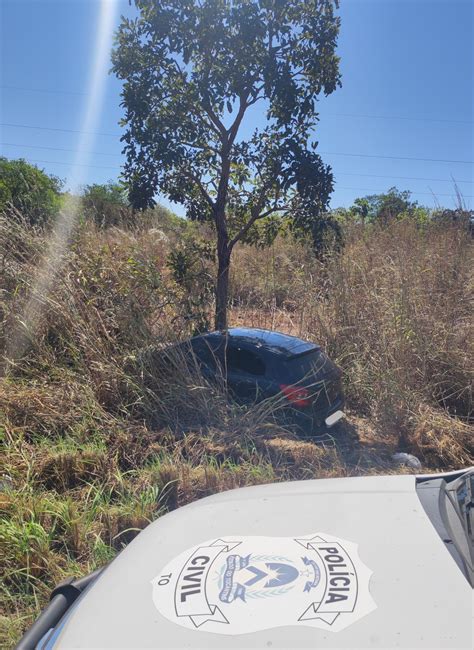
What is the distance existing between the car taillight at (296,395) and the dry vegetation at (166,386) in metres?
0.30

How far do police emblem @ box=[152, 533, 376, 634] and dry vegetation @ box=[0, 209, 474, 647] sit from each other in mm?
1548

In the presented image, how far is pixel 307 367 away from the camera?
16.8ft

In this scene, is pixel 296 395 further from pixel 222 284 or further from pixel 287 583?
pixel 287 583

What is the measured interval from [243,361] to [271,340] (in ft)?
1.36

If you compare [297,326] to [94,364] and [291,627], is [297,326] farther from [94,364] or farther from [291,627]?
[291,627]

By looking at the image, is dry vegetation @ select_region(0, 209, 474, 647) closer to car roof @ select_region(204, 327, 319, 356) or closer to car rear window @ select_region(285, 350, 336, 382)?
car rear window @ select_region(285, 350, 336, 382)

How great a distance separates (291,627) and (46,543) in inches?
89.1

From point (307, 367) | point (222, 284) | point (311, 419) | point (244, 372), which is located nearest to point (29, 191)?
point (222, 284)

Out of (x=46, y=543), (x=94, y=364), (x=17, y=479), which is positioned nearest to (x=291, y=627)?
(x=46, y=543)

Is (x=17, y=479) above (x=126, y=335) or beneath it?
beneath

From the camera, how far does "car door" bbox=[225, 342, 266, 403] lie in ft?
16.7

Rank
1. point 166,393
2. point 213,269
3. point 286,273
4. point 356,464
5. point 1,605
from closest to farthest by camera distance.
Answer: point 1,605 → point 356,464 → point 166,393 → point 213,269 → point 286,273

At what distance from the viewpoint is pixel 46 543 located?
10.0ft

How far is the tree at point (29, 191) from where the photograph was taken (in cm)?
766
